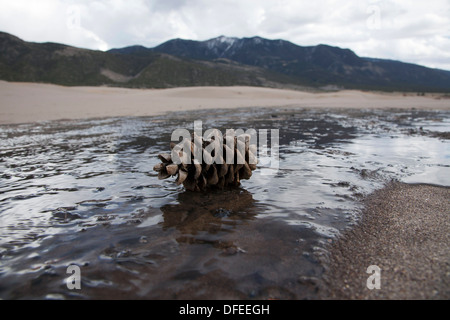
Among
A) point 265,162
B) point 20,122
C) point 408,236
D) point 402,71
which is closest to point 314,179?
point 265,162

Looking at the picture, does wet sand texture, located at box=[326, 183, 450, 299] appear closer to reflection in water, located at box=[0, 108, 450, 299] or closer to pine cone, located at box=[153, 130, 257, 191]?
reflection in water, located at box=[0, 108, 450, 299]

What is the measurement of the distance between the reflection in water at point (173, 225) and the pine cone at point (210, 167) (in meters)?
0.14

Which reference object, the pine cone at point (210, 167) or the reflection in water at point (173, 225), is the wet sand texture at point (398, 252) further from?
the pine cone at point (210, 167)

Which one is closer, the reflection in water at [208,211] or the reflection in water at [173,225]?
the reflection in water at [173,225]

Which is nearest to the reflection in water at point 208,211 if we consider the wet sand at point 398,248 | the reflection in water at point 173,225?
the reflection in water at point 173,225

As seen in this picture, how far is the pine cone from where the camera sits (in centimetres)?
283

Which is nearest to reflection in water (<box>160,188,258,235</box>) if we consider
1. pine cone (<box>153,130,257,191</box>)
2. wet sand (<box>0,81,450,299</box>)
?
pine cone (<box>153,130,257,191</box>)

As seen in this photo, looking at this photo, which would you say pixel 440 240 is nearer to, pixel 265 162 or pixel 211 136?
pixel 211 136

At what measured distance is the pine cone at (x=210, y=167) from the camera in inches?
111

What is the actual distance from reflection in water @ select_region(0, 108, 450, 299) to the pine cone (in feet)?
0.45

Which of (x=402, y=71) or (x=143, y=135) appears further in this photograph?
(x=402, y=71)

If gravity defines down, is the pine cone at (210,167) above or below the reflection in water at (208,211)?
above
